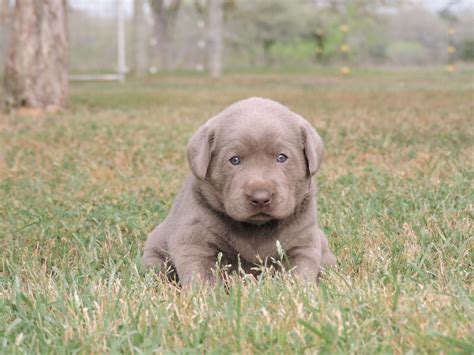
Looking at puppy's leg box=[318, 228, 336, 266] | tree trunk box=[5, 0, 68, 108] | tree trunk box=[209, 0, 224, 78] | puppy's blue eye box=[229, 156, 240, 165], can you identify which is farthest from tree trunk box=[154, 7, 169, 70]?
puppy's blue eye box=[229, 156, 240, 165]

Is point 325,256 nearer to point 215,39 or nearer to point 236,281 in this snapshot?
point 236,281

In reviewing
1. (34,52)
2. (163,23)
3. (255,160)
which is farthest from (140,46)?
(255,160)

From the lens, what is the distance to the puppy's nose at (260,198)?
11.5 ft

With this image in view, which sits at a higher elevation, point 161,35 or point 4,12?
point 4,12

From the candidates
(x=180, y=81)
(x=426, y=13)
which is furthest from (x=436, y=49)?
(x=180, y=81)

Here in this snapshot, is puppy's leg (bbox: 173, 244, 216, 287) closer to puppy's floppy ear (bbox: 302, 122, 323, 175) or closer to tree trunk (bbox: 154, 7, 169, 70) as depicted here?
puppy's floppy ear (bbox: 302, 122, 323, 175)

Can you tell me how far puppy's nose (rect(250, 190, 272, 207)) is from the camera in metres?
3.50

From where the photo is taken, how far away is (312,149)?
3795 millimetres

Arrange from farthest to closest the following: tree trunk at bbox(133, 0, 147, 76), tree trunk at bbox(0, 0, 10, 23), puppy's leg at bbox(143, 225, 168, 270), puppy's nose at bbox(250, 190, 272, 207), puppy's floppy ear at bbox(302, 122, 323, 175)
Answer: tree trunk at bbox(0, 0, 10, 23)
tree trunk at bbox(133, 0, 147, 76)
puppy's leg at bbox(143, 225, 168, 270)
puppy's floppy ear at bbox(302, 122, 323, 175)
puppy's nose at bbox(250, 190, 272, 207)

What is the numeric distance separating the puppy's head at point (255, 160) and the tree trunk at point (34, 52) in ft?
29.2

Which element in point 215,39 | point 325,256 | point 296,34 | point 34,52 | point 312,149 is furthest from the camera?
point 296,34

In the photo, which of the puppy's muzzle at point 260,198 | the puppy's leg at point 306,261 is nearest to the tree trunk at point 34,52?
the puppy's leg at point 306,261

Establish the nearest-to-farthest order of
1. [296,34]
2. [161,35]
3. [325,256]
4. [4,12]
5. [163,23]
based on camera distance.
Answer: [325,256]
[4,12]
[161,35]
[163,23]
[296,34]

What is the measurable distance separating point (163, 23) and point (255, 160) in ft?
103
